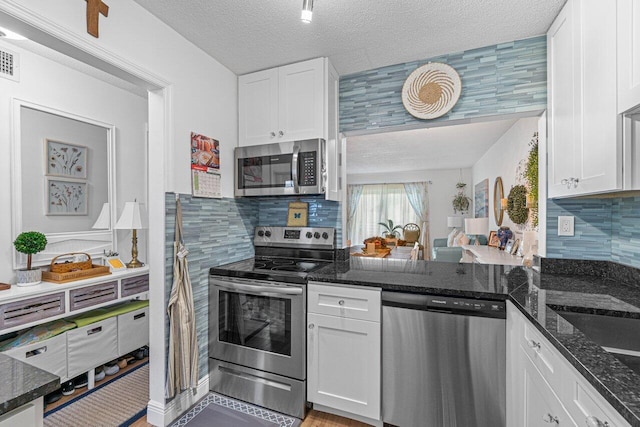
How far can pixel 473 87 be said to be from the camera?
1.96m

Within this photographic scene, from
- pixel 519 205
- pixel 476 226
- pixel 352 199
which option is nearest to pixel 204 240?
pixel 519 205

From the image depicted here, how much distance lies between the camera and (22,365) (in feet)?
2.55

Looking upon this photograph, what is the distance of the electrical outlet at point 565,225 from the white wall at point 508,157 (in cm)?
125

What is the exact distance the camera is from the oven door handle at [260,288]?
5.78ft

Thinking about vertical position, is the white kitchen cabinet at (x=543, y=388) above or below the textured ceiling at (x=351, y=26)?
below

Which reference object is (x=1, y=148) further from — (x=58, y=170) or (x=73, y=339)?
(x=73, y=339)

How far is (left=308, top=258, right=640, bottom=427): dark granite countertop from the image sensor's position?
70 cm

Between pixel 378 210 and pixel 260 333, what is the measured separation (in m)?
6.89

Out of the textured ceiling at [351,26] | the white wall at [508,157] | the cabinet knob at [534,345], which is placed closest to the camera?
the cabinet knob at [534,345]

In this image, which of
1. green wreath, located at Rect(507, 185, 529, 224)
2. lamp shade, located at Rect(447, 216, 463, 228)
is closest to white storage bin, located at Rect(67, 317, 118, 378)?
green wreath, located at Rect(507, 185, 529, 224)

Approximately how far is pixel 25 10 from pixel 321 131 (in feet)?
4.79

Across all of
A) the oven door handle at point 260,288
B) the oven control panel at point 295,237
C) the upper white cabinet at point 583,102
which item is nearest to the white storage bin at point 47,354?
the oven door handle at point 260,288

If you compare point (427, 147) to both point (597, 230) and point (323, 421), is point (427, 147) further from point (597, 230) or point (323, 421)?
point (323, 421)

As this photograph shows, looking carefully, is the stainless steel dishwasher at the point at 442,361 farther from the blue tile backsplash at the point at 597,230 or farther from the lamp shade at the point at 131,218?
the lamp shade at the point at 131,218
